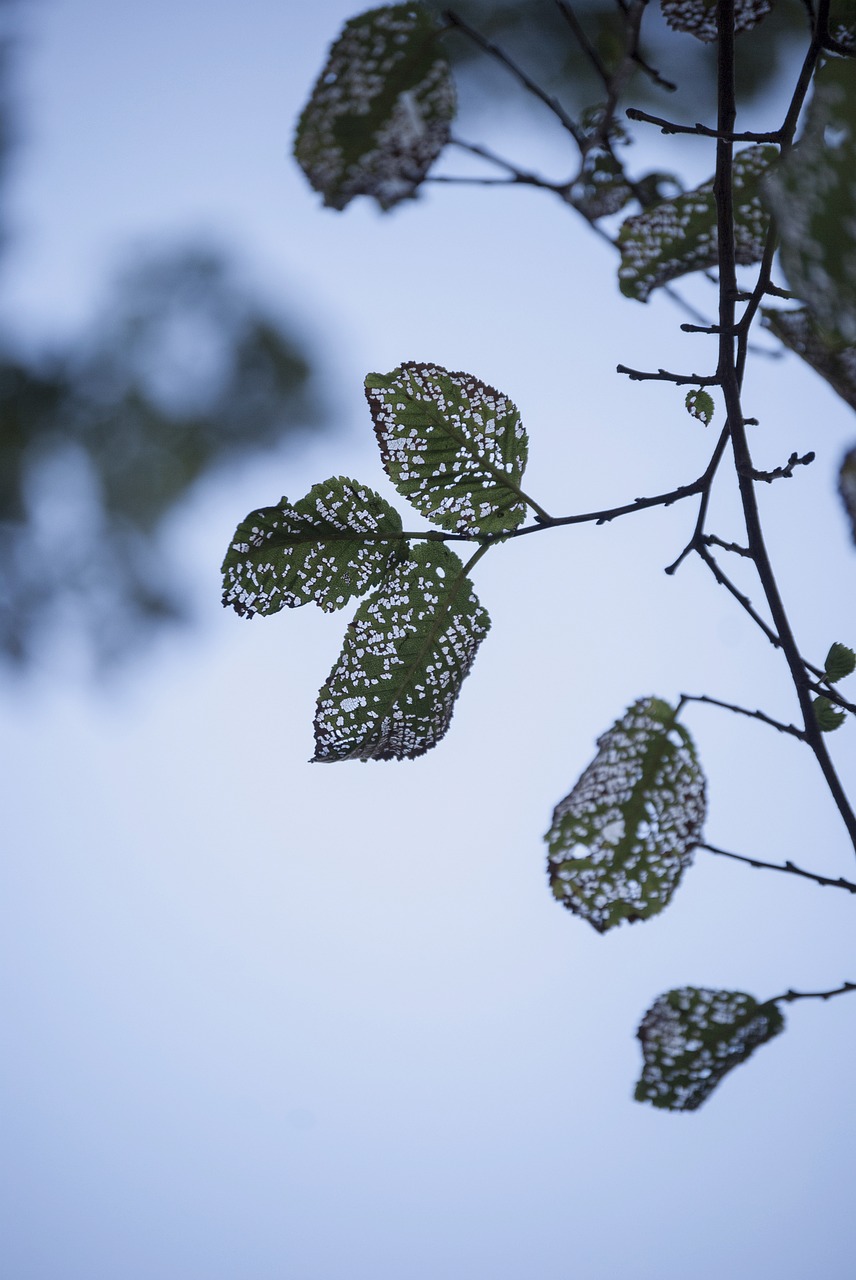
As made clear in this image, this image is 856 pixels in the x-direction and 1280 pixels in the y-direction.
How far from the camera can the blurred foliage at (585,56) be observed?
1.48ft

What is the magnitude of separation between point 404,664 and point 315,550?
32 millimetres

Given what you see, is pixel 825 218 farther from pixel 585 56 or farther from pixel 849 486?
pixel 585 56

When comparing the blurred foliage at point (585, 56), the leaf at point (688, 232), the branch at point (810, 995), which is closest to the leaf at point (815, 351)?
the leaf at point (688, 232)

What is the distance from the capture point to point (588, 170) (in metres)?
0.33

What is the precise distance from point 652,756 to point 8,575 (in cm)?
75

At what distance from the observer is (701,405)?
9.0 inches

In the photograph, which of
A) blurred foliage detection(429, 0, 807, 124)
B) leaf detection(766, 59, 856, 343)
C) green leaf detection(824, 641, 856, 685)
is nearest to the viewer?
leaf detection(766, 59, 856, 343)

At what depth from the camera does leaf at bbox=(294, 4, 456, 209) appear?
0.24 meters

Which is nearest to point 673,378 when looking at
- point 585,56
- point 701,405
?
point 701,405

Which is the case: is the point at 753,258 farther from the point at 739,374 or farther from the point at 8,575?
the point at 8,575

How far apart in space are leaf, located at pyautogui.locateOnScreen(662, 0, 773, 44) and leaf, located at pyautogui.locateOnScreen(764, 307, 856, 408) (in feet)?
0.22

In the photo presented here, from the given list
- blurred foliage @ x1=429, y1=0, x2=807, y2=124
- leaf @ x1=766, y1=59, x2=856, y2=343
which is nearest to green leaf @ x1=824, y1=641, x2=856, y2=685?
leaf @ x1=766, y1=59, x2=856, y2=343

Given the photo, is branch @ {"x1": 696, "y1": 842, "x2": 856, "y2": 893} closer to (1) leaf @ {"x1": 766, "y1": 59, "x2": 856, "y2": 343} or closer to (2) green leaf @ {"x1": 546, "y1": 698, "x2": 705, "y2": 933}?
(2) green leaf @ {"x1": 546, "y1": 698, "x2": 705, "y2": 933}

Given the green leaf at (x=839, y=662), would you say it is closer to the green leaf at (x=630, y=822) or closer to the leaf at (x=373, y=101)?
the green leaf at (x=630, y=822)
